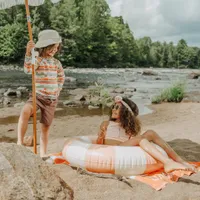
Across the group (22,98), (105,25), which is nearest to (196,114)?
(22,98)

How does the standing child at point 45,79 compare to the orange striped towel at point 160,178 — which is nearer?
the orange striped towel at point 160,178

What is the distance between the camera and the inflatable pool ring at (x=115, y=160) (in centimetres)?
368

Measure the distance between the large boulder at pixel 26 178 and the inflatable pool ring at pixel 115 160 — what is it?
1045 mm

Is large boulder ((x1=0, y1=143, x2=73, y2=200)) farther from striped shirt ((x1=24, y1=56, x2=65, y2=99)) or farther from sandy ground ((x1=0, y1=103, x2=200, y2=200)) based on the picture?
striped shirt ((x1=24, y1=56, x2=65, y2=99))

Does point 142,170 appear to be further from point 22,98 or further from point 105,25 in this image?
point 105,25

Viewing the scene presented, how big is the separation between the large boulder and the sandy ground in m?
0.50

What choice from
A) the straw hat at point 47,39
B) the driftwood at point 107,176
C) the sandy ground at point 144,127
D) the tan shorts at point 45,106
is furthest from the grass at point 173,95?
the driftwood at point 107,176

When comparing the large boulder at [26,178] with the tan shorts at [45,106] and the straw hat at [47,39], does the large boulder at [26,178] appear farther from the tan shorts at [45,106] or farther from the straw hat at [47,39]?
the straw hat at [47,39]

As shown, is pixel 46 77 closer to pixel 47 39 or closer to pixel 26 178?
pixel 47 39

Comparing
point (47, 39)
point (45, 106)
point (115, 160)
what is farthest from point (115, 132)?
point (47, 39)

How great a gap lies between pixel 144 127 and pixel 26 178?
531 centimetres

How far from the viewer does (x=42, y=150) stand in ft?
14.8

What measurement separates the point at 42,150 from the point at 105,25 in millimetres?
65533

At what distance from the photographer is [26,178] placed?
2.39 m
